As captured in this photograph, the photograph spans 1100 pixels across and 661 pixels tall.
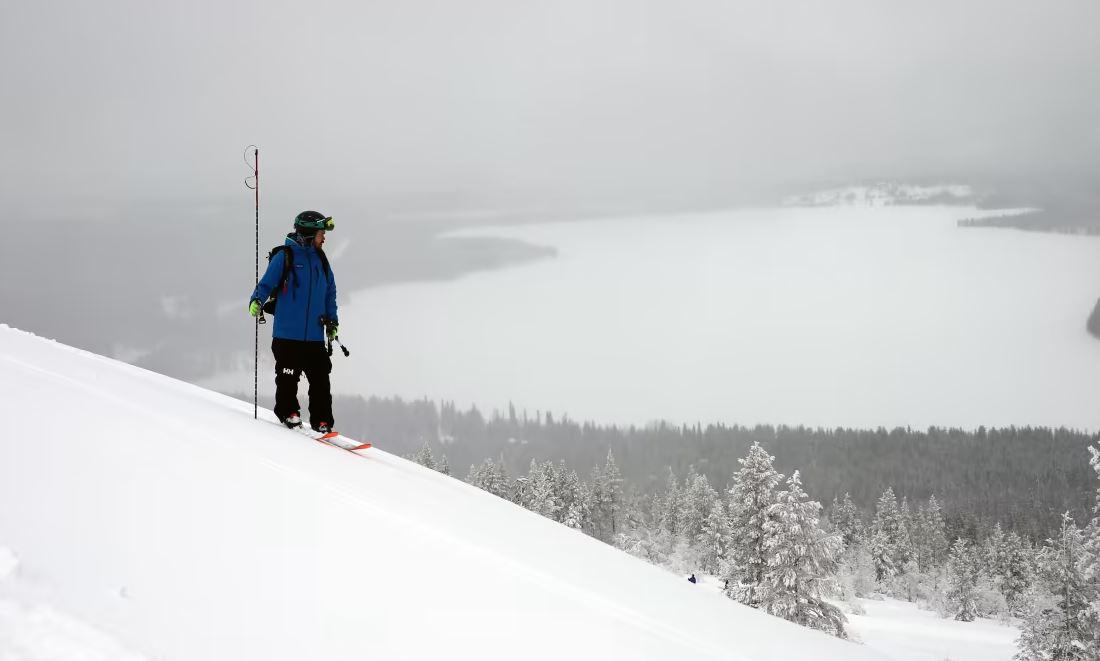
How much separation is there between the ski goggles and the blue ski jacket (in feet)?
0.75

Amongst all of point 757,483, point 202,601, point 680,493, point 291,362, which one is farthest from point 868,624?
point 202,601

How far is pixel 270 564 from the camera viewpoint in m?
3.50

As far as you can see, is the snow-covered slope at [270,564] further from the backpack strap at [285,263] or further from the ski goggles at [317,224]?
the ski goggles at [317,224]

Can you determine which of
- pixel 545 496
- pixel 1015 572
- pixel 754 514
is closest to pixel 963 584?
pixel 1015 572

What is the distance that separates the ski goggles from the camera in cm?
816

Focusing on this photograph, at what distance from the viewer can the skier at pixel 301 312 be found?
813 cm

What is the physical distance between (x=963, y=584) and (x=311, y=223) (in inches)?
3345

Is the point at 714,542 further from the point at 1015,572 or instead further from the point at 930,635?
the point at 1015,572

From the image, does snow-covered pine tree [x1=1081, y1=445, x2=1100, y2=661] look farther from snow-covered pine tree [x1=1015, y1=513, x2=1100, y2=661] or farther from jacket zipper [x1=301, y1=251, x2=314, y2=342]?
jacket zipper [x1=301, y1=251, x2=314, y2=342]

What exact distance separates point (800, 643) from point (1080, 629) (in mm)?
32309

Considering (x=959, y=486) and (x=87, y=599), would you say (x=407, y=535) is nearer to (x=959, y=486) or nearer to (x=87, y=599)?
(x=87, y=599)

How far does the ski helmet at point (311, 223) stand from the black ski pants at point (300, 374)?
143 centimetres

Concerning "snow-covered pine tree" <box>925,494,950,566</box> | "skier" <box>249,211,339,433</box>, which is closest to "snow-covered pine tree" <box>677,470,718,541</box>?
"snow-covered pine tree" <box>925,494,950,566</box>

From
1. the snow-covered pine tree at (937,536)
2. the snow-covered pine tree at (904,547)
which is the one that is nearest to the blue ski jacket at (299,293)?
the snow-covered pine tree at (904,547)
